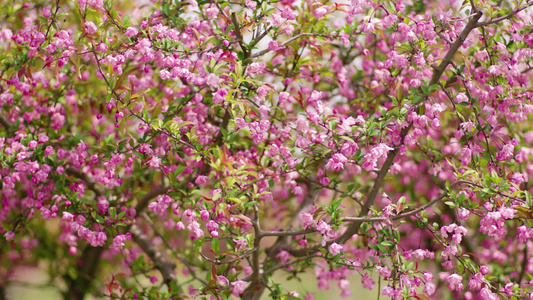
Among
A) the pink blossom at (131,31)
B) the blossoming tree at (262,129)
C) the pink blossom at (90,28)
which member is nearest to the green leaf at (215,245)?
the blossoming tree at (262,129)

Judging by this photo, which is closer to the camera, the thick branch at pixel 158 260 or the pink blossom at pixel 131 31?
the pink blossom at pixel 131 31

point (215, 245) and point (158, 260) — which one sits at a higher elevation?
point (158, 260)

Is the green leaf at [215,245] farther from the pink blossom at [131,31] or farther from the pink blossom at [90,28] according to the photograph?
the pink blossom at [90,28]

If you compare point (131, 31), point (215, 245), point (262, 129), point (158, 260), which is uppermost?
point (131, 31)

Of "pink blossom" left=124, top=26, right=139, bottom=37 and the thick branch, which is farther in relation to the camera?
the thick branch

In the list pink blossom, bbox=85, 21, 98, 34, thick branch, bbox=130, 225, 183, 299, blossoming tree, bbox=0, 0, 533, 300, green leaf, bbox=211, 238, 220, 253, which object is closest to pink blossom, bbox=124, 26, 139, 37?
blossoming tree, bbox=0, 0, 533, 300

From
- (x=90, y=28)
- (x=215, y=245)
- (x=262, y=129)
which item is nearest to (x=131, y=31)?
(x=90, y=28)

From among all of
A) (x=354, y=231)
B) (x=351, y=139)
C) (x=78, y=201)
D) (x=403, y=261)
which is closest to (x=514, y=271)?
(x=354, y=231)

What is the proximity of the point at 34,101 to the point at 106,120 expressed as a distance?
4.14 feet

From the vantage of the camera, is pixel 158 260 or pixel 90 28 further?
pixel 158 260

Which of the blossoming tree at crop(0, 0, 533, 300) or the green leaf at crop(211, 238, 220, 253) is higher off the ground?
the blossoming tree at crop(0, 0, 533, 300)

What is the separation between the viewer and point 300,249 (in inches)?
147

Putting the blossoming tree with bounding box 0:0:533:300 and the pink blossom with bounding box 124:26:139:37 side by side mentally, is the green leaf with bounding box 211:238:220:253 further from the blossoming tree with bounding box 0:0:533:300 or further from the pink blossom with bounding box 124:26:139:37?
the pink blossom with bounding box 124:26:139:37

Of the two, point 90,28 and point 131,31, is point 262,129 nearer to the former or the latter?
point 131,31
